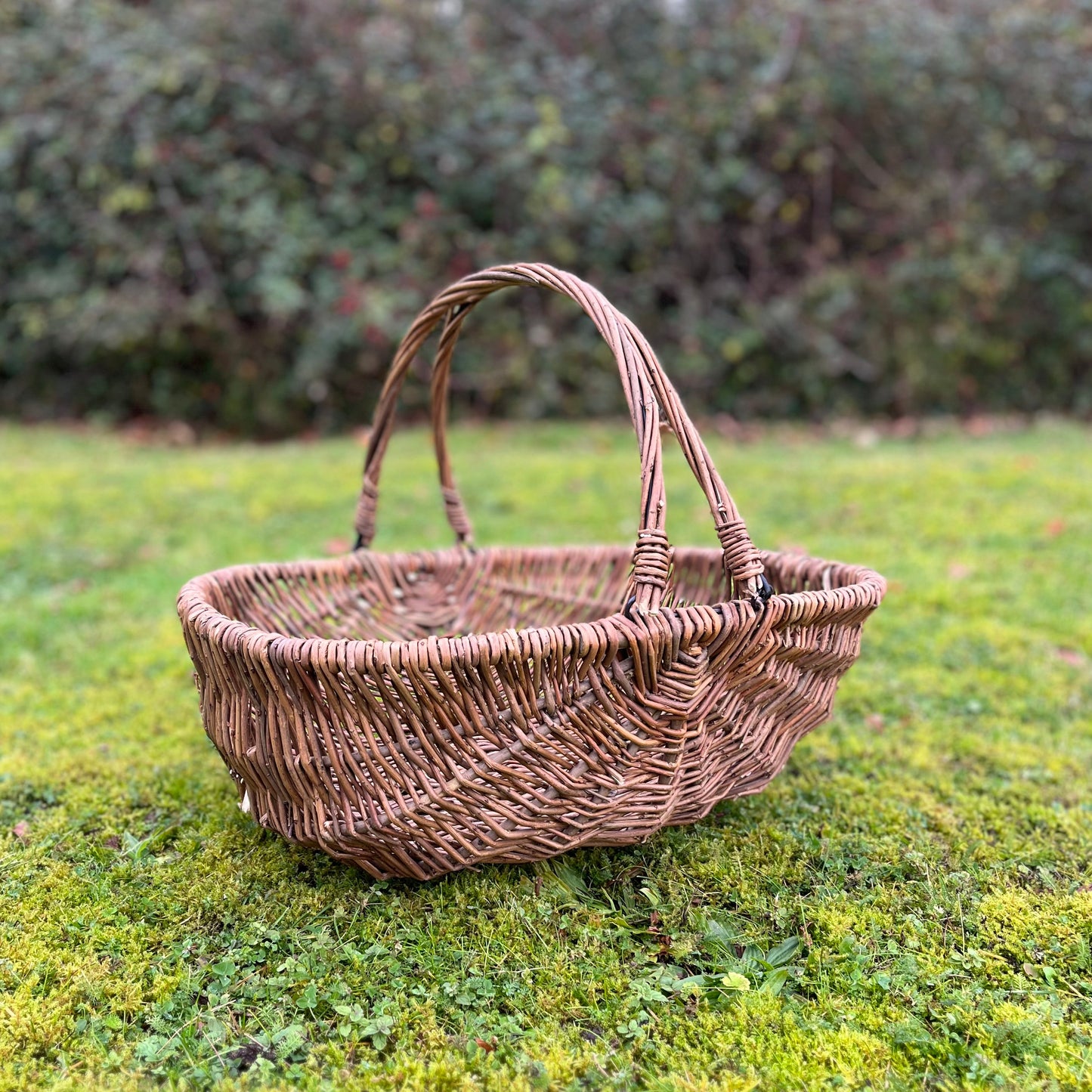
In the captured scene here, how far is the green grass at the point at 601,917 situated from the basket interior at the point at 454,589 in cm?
38

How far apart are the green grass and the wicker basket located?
126 mm

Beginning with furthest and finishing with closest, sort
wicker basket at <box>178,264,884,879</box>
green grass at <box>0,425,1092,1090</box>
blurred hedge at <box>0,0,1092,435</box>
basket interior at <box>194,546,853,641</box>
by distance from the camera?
blurred hedge at <box>0,0,1092,435</box>
basket interior at <box>194,546,853,641</box>
wicker basket at <box>178,264,884,879</box>
green grass at <box>0,425,1092,1090</box>

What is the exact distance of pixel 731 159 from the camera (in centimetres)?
573

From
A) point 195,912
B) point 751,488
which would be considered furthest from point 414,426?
point 195,912

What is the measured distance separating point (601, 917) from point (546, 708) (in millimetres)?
354

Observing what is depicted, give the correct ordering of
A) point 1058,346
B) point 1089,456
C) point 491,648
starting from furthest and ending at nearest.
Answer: point 1058,346 → point 1089,456 → point 491,648

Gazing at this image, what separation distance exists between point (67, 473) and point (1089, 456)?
5100mm

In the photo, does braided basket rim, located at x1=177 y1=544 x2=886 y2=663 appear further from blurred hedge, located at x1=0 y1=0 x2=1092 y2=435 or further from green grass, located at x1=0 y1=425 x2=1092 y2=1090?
blurred hedge, located at x1=0 y1=0 x2=1092 y2=435

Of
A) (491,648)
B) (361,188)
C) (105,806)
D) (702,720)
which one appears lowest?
(105,806)

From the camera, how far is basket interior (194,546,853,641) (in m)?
1.89

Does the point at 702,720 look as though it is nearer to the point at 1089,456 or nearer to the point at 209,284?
the point at 1089,456

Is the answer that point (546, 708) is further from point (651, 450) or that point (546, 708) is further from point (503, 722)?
point (651, 450)

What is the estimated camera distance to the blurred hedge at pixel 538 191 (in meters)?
5.44

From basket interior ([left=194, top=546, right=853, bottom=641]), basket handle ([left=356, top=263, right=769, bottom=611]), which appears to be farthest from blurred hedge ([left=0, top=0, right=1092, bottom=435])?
basket handle ([left=356, top=263, right=769, bottom=611])
